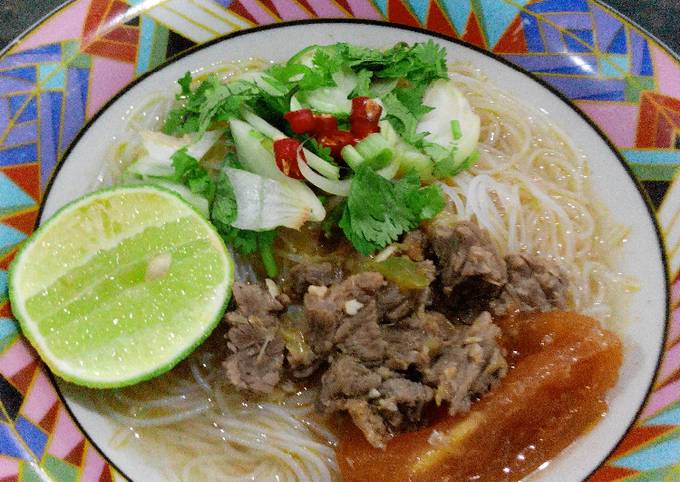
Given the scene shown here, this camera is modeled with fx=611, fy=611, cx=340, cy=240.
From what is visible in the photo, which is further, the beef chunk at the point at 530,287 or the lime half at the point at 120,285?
the beef chunk at the point at 530,287

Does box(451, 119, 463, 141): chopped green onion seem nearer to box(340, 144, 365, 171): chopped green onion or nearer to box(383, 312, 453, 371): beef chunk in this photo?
box(340, 144, 365, 171): chopped green onion

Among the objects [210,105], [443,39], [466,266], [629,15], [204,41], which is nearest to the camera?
[466,266]

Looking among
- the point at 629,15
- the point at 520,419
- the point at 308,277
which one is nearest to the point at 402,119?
the point at 308,277

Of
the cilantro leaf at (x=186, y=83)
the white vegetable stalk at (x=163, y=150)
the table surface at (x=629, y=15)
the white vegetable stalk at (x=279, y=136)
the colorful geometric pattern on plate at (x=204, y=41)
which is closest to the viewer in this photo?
the colorful geometric pattern on plate at (x=204, y=41)

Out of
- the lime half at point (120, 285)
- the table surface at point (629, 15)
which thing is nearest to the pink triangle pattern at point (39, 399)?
the lime half at point (120, 285)

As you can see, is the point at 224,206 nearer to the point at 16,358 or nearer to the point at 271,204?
the point at 271,204

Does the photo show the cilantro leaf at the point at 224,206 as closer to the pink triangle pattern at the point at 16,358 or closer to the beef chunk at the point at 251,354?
the beef chunk at the point at 251,354

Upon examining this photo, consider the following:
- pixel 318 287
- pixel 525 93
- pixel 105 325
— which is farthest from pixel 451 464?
pixel 525 93
